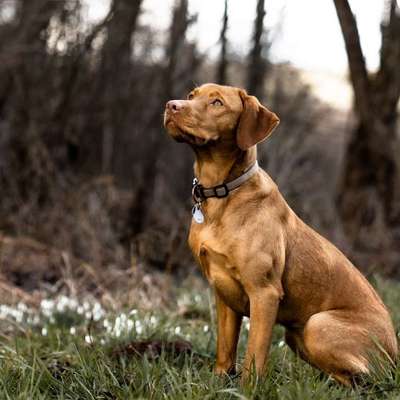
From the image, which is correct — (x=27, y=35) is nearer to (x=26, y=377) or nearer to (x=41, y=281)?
(x=41, y=281)


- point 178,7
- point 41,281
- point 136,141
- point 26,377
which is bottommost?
point 41,281

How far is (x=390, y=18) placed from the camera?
45.6 feet

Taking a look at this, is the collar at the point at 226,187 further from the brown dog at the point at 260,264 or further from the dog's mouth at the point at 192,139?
the dog's mouth at the point at 192,139

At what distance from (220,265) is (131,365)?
840mm

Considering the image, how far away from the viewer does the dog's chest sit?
14.5 ft

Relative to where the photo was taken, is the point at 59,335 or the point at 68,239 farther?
the point at 68,239

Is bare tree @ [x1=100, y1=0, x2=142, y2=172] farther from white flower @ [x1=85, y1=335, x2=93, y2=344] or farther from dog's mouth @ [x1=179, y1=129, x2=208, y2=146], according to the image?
dog's mouth @ [x1=179, y1=129, x2=208, y2=146]

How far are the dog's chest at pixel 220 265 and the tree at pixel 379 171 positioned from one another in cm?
806

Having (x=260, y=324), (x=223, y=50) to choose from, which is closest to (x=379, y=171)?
(x=223, y=50)

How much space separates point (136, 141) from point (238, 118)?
9.59 meters

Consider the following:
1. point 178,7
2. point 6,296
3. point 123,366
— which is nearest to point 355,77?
point 178,7

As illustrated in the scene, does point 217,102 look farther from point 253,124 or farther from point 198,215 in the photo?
point 198,215

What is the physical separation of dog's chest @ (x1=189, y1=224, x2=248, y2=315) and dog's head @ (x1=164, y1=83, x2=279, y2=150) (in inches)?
20.7

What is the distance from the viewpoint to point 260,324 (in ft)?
14.2
